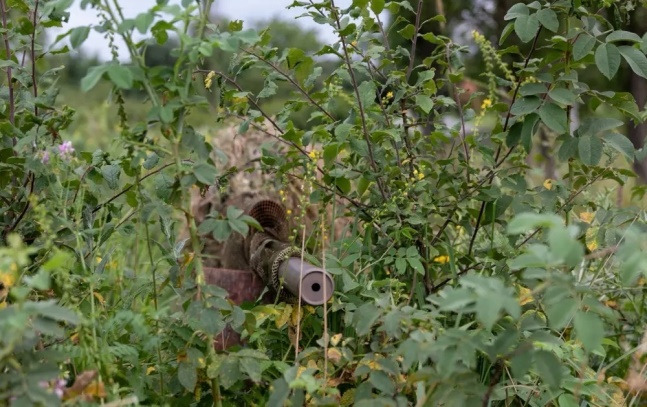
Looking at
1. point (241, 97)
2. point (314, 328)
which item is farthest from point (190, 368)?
point (241, 97)

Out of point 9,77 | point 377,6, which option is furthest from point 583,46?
point 9,77

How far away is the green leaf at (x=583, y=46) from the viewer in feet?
6.63

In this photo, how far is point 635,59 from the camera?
79.7 inches

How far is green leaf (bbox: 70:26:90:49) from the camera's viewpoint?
157 centimetres

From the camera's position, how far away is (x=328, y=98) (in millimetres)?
2352

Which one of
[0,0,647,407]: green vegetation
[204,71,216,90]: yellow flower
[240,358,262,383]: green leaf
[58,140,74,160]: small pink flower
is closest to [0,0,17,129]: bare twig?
[0,0,647,407]: green vegetation

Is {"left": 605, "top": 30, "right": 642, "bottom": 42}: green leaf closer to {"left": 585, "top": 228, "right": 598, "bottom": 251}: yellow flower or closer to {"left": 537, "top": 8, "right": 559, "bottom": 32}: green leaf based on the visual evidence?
{"left": 537, "top": 8, "right": 559, "bottom": 32}: green leaf

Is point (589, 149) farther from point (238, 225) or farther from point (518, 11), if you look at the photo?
point (238, 225)

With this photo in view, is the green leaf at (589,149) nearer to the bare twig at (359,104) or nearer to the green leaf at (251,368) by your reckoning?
the bare twig at (359,104)

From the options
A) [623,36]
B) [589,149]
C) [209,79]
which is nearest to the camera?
[623,36]

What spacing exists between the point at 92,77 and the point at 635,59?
52.2 inches

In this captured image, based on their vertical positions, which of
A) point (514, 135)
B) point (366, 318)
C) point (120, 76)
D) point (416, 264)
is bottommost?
point (416, 264)

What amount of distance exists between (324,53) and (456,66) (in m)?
0.47

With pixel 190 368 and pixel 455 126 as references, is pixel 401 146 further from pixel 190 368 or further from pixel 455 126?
pixel 190 368
